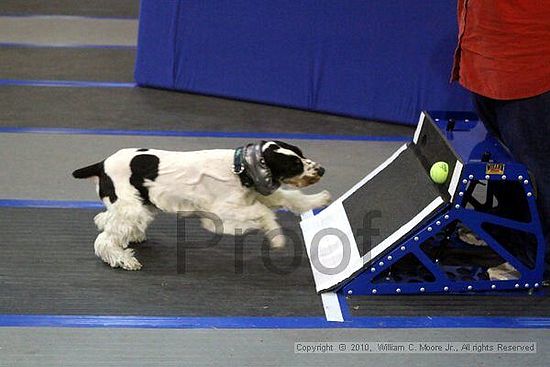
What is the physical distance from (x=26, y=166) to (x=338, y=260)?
7.17ft

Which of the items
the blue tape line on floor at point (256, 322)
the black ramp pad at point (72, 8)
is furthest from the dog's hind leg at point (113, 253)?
the black ramp pad at point (72, 8)

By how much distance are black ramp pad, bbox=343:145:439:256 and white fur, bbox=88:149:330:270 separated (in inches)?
14.2

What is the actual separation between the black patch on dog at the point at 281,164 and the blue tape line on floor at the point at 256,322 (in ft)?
2.05

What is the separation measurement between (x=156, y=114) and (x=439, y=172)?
3042 millimetres

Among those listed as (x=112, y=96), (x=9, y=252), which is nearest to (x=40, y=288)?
(x=9, y=252)

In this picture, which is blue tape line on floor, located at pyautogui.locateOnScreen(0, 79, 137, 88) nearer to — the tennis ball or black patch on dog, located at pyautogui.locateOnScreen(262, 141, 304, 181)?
black patch on dog, located at pyautogui.locateOnScreen(262, 141, 304, 181)

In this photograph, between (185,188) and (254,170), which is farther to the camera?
(185,188)

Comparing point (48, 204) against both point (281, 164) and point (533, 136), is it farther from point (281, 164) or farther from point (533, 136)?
point (533, 136)

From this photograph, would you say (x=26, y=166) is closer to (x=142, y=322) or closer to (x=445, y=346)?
(x=142, y=322)

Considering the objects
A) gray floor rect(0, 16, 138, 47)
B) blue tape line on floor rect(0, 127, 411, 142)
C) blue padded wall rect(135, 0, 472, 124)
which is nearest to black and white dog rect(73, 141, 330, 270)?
blue tape line on floor rect(0, 127, 411, 142)

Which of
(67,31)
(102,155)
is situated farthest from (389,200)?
(67,31)

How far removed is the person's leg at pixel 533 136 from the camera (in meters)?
3.40

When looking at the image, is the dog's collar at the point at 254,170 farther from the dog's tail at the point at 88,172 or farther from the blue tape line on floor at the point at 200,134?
the blue tape line on floor at the point at 200,134

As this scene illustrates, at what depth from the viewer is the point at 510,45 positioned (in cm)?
338
